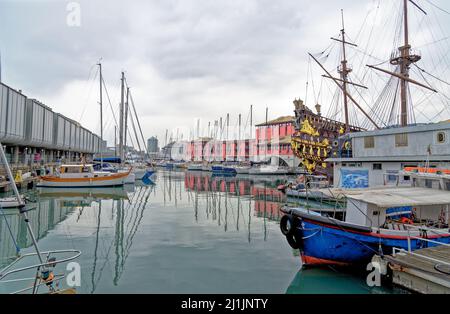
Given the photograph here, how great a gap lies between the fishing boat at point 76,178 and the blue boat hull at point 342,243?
37.9m

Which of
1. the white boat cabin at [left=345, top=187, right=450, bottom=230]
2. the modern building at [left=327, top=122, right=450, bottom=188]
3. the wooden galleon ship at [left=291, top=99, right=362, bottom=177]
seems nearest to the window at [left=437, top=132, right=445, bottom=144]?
the modern building at [left=327, top=122, right=450, bottom=188]

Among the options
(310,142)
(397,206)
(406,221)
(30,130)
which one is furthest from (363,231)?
(30,130)

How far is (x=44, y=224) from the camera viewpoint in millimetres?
20703

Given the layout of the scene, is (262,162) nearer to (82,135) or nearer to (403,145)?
(82,135)

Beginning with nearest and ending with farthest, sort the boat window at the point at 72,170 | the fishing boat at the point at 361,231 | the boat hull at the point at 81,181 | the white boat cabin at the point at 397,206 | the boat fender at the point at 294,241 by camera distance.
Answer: the white boat cabin at the point at 397,206 < the fishing boat at the point at 361,231 < the boat fender at the point at 294,241 < the boat hull at the point at 81,181 < the boat window at the point at 72,170

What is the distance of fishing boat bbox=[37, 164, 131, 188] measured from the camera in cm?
4172

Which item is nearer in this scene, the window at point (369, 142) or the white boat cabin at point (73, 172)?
the window at point (369, 142)

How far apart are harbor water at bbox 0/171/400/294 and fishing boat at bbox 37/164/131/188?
51.3ft

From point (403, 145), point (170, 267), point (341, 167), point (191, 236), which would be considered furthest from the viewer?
point (341, 167)

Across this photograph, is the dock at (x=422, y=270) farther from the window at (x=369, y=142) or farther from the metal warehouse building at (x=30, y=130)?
the metal warehouse building at (x=30, y=130)

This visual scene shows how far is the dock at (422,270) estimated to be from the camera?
8.81m

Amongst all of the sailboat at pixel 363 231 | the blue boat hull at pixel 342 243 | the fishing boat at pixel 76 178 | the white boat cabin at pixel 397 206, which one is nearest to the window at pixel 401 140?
the white boat cabin at pixel 397 206
